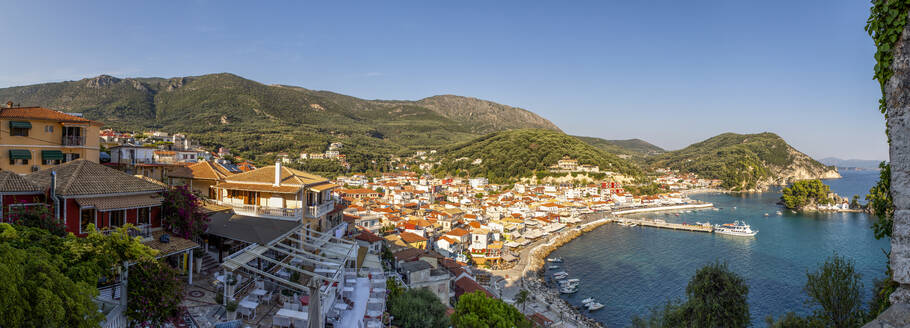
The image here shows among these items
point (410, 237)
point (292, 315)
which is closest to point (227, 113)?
point (410, 237)

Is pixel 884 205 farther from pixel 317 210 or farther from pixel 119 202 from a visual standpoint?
pixel 119 202

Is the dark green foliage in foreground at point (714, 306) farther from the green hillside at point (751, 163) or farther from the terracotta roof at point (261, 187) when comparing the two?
the green hillside at point (751, 163)

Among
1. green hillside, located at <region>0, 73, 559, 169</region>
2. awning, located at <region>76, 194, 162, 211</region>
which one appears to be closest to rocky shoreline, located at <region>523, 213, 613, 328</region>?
awning, located at <region>76, 194, 162, 211</region>

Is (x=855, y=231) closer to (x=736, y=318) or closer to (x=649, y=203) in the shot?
(x=649, y=203)

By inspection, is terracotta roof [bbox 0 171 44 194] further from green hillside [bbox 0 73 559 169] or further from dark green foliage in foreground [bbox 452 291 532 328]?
green hillside [bbox 0 73 559 169]

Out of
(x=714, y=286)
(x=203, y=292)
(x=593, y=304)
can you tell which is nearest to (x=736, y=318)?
(x=714, y=286)
